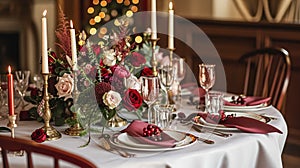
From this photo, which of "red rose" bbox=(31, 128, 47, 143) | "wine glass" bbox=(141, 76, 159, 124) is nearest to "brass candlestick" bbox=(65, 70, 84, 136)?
"red rose" bbox=(31, 128, 47, 143)

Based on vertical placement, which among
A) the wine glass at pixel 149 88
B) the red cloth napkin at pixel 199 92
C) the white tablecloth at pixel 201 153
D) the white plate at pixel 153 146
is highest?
the wine glass at pixel 149 88

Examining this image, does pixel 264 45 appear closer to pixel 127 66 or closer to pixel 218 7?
pixel 218 7

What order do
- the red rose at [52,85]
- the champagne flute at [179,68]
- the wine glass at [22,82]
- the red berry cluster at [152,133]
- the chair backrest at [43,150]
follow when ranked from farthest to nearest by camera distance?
the champagne flute at [179,68]
the wine glass at [22,82]
the red rose at [52,85]
the red berry cluster at [152,133]
the chair backrest at [43,150]

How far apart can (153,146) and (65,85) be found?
42cm

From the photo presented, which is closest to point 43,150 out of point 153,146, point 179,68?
point 153,146

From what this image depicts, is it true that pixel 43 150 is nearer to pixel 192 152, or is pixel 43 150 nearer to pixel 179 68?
pixel 192 152

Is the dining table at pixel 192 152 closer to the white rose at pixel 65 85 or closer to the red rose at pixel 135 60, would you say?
the white rose at pixel 65 85

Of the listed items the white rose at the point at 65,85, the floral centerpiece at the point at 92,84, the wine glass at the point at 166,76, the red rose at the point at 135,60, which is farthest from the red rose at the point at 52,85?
the wine glass at the point at 166,76

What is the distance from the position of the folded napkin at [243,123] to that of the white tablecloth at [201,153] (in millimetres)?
23

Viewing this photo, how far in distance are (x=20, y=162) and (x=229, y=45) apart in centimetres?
291

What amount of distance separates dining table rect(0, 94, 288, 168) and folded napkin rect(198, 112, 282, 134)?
2 centimetres

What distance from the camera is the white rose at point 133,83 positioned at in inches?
80.4

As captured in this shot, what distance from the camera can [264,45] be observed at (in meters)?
4.15

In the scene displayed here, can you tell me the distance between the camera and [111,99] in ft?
6.33
